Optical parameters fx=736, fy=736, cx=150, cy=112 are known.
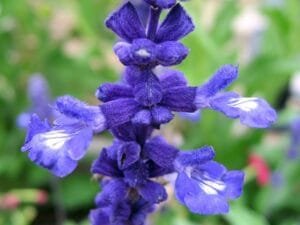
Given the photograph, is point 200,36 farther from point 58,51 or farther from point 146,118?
point 146,118

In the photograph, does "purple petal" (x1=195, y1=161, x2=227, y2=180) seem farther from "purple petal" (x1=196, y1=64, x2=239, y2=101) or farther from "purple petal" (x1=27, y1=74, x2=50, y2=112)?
"purple petal" (x1=27, y1=74, x2=50, y2=112)

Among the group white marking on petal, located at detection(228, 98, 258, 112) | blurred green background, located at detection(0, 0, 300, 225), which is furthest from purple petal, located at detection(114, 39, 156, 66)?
blurred green background, located at detection(0, 0, 300, 225)

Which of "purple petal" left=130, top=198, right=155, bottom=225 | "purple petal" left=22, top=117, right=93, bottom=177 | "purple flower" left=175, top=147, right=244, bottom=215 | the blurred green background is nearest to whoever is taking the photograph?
"purple petal" left=22, top=117, right=93, bottom=177

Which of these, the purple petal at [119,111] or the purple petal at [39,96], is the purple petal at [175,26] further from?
the purple petal at [39,96]

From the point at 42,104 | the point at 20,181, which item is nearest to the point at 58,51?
the point at 20,181

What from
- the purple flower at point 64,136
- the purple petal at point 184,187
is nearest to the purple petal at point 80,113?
the purple flower at point 64,136

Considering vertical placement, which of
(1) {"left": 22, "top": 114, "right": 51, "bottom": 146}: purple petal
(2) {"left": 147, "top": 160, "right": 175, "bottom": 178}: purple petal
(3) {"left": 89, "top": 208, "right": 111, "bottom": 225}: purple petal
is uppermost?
(1) {"left": 22, "top": 114, "right": 51, "bottom": 146}: purple petal

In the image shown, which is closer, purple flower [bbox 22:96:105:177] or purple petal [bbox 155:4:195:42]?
purple flower [bbox 22:96:105:177]

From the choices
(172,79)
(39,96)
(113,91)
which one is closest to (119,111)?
(113,91)
